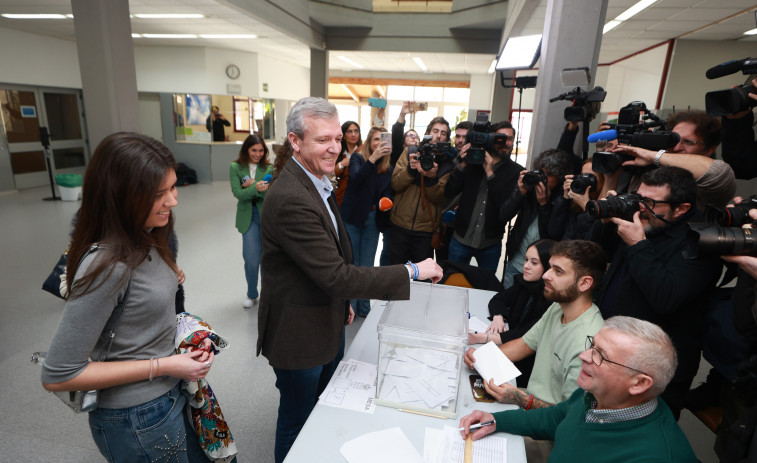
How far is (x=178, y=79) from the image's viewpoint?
8.90 meters

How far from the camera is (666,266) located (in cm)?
153

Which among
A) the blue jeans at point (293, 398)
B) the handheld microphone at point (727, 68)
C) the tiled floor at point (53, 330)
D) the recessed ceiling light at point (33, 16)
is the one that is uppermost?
the recessed ceiling light at point (33, 16)

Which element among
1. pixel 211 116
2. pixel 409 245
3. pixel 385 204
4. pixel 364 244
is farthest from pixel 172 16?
pixel 409 245

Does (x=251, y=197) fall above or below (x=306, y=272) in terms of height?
below

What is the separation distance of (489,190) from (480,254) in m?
0.49

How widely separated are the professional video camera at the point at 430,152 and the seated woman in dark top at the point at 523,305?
3.51 feet

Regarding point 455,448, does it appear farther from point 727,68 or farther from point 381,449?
point 727,68

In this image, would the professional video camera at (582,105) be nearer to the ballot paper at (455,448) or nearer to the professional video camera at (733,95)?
the professional video camera at (733,95)

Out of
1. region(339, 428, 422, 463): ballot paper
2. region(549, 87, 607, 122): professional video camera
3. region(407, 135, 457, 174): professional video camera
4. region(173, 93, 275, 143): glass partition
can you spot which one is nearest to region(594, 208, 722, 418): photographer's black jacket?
region(549, 87, 607, 122): professional video camera

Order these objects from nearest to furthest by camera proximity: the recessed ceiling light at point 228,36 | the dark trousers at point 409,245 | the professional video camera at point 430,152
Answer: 1. the professional video camera at point 430,152
2. the dark trousers at point 409,245
3. the recessed ceiling light at point 228,36

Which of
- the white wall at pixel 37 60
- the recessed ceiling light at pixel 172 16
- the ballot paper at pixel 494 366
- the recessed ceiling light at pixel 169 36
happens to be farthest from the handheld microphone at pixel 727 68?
the white wall at pixel 37 60

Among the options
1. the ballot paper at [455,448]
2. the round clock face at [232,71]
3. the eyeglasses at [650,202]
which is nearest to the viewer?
the ballot paper at [455,448]

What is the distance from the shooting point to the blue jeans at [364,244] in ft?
10.7

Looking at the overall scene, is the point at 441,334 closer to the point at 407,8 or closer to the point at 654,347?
A: the point at 654,347
